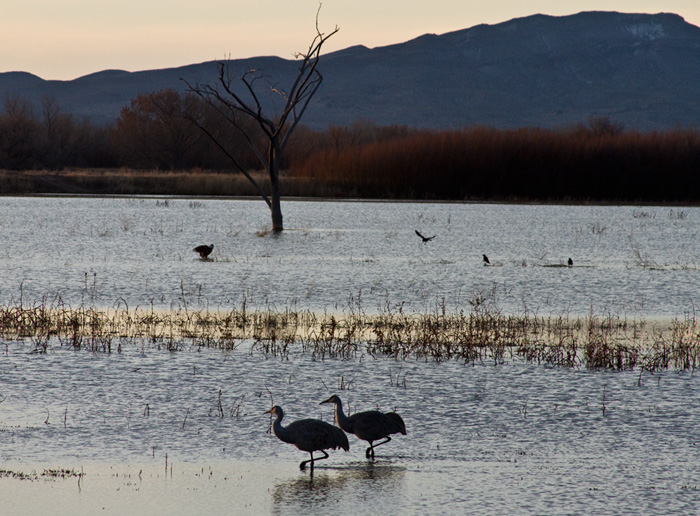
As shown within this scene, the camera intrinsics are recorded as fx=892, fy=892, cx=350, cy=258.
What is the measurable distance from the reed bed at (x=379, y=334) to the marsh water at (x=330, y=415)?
0.35 meters

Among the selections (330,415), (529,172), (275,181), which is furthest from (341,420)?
(529,172)

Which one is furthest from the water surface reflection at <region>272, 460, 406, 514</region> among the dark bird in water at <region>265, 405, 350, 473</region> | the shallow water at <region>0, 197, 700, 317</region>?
the shallow water at <region>0, 197, 700, 317</region>

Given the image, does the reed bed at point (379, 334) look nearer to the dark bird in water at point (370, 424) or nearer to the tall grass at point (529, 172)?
the dark bird in water at point (370, 424)

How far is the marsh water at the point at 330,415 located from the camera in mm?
6930

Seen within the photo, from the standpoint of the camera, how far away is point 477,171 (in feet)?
189

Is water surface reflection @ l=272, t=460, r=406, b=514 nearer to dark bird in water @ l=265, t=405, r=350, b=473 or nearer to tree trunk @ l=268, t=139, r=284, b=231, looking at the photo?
dark bird in water @ l=265, t=405, r=350, b=473

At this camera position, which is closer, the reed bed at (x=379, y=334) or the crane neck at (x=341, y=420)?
the crane neck at (x=341, y=420)

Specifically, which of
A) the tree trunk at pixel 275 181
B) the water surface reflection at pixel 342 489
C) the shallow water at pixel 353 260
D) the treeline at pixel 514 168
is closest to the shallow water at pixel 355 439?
the water surface reflection at pixel 342 489

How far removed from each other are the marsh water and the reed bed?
1.14 feet

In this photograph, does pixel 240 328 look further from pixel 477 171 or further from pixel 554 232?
pixel 477 171

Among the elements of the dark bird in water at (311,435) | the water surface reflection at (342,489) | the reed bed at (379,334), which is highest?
the dark bird in water at (311,435)

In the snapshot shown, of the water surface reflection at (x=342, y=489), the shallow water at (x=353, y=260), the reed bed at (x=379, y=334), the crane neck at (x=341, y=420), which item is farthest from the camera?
the shallow water at (x=353, y=260)

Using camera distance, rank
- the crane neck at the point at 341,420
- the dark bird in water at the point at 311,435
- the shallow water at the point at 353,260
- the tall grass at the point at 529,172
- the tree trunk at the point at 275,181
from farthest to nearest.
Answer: the tall grass at the point at 529,172 → the tree trunk at the point at 275,181 → the shallow water at the point at 353,260 → the crane neck at the point at 341,420 → the dark bird in water at the point at 311,435

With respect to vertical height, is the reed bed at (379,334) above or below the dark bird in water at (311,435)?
below
